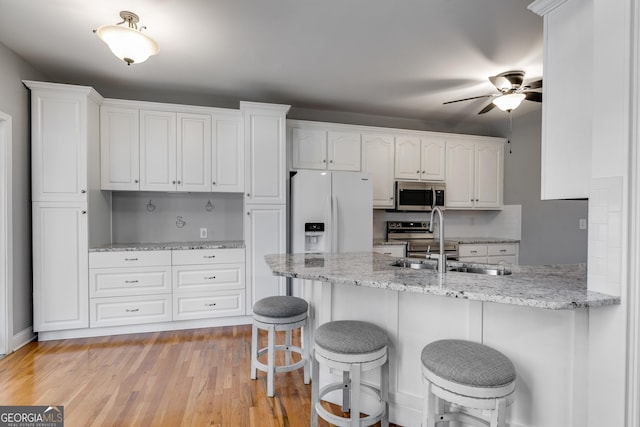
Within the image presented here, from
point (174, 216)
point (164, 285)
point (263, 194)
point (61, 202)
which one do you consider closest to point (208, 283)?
point (164, 285)

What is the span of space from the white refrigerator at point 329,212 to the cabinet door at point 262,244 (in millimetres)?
175

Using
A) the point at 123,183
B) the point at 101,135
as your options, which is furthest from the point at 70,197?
the point at 101,135

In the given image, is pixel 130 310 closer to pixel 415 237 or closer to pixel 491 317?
pixel 491 317

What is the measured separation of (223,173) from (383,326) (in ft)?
8.22

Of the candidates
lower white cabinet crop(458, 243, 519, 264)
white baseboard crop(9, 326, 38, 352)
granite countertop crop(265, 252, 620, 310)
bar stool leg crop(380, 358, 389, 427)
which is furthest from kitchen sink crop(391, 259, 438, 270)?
white baseboard crop(9, 326, 38, 352)

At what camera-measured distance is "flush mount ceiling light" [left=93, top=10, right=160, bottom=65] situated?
197 centimetres

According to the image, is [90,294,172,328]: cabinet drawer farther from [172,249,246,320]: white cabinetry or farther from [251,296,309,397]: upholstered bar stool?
[251,296,309,397]: upholstered bar stool

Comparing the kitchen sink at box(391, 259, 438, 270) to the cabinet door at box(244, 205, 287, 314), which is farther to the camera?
the cabinet door at box(244, 205, 287, 314)

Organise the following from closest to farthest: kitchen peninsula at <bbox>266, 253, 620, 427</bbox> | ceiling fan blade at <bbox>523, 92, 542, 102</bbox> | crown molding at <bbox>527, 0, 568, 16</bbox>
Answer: kitchen peninsula at <bbox>266, 253, 620, 427</bbox>, crown molding at <bbox>527, 0, 568, 16</bbox>, ceiling fan blade at <bbox>523, 92, 542, 102</bbox>

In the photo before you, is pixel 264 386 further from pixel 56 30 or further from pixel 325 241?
pixel 56 30

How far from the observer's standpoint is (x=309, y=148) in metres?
3.91

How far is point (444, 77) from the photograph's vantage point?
3209mm

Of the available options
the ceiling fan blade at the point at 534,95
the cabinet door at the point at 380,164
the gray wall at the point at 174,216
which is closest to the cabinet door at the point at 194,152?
the gray wall at the point at 174,216

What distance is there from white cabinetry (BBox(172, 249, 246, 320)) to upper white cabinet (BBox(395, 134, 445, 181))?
7.88 feet
